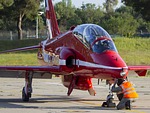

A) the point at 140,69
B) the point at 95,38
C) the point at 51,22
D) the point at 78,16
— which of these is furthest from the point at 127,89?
the point at 78,16

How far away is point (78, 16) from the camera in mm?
143000

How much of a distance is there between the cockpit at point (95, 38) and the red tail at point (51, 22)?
6.00m

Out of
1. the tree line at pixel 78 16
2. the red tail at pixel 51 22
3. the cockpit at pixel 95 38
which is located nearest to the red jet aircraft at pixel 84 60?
the cockpit at pixel 95 38

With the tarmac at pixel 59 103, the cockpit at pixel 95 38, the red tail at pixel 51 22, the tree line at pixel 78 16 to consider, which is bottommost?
the tree line at pixel 78 16

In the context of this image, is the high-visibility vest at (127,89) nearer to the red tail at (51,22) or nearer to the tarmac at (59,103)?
the tarmac at (59,103)

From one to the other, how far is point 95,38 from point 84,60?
831 mm

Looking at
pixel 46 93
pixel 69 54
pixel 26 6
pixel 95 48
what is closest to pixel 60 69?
pixel 69 54

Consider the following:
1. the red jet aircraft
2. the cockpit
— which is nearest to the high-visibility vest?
the red jet aircraft

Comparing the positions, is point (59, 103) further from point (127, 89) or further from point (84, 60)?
point (127, 89)

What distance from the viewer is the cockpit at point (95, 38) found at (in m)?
17.7

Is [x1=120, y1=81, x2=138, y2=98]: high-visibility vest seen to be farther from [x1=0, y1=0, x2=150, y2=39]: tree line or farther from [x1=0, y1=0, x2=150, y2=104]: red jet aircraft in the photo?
[x1=0, y1=0, x2=150, y2=39]: tree line

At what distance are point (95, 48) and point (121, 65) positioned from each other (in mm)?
1394

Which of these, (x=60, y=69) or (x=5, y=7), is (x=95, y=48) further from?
(x=5, y=7)

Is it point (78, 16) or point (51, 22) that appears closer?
point (51, 22)
